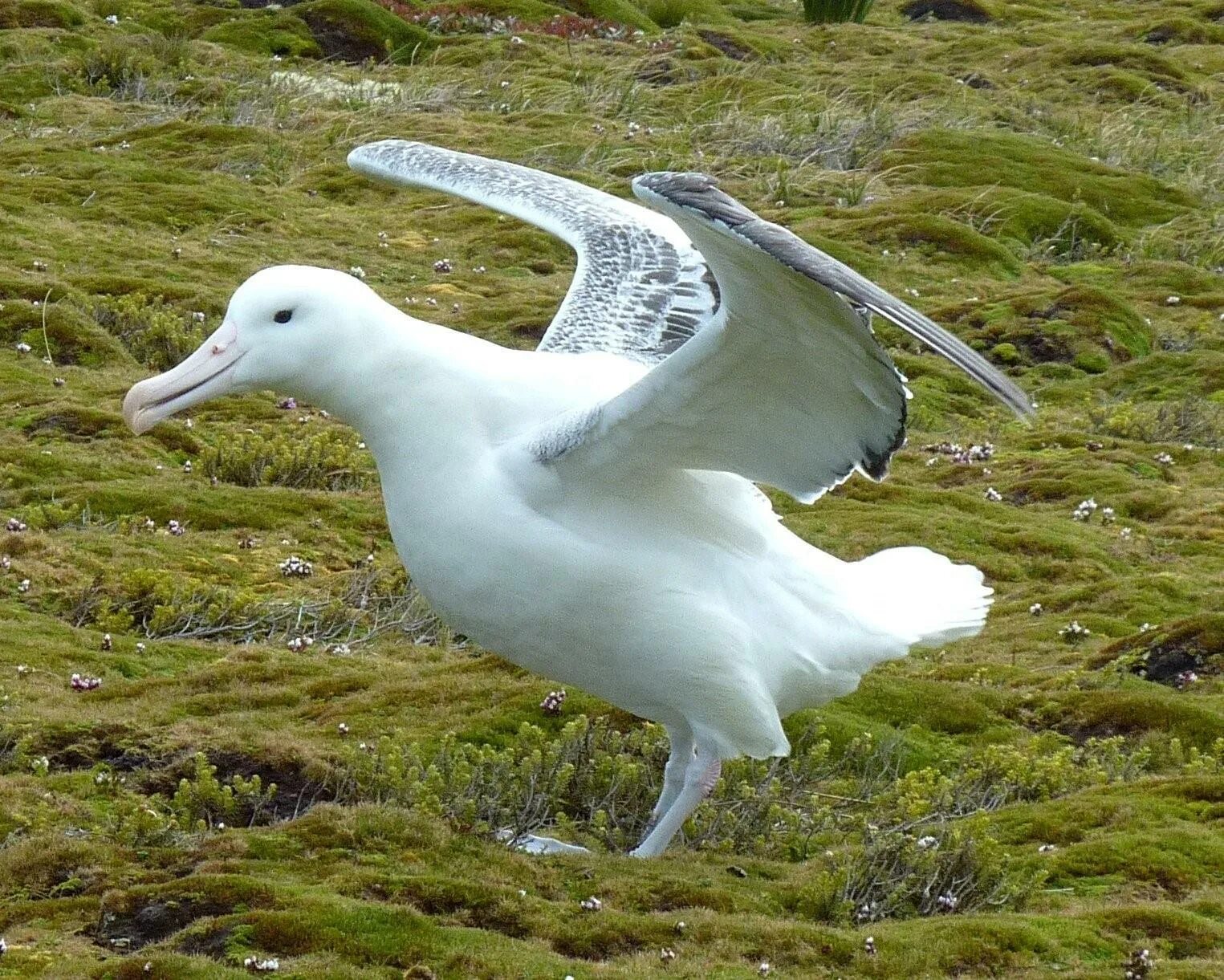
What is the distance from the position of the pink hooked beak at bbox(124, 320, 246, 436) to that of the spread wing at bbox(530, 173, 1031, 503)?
0.88 meters

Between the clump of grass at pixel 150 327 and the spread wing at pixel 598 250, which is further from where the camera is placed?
the clump of grass at pixel 150 327

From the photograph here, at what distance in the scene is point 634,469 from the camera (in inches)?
210

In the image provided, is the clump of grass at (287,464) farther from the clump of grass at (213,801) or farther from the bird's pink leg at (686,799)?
the bird's pink leg at (686,799)

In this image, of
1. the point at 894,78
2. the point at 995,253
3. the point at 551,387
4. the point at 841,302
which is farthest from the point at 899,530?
the point at 894,78

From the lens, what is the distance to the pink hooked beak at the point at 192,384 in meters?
5.37

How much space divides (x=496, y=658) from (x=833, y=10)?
941 inches

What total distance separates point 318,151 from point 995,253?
6.03 m

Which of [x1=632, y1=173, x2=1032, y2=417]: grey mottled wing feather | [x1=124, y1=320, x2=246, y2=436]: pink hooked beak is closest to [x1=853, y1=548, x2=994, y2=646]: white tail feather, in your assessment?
[x1=632, y1=173, x2=1032, y2=417]: grey mottled wing feather

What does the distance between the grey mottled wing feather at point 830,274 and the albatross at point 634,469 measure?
5cm

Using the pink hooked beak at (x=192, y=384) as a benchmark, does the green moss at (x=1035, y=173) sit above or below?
below

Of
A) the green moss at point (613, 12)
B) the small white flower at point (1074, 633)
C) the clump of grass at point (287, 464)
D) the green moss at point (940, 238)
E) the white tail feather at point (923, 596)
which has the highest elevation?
the white tail feather at point (923, 596)

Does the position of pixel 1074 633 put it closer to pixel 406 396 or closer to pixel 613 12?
pixel 406 396

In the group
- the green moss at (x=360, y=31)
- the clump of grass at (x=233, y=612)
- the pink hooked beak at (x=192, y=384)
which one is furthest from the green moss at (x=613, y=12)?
the pink hooked beak at (x=192, y=384)

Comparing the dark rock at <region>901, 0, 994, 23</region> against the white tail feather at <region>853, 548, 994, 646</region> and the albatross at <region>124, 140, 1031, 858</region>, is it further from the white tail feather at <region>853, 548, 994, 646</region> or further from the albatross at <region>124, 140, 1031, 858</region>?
the albatross at <region>124, 140, 1031, 858</region>
